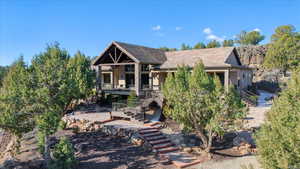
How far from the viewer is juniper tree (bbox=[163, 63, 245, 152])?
10.2m

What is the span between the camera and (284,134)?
577 cm

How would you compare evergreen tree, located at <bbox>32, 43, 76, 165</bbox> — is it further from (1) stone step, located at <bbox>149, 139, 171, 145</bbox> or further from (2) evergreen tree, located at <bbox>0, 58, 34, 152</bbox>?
(1) stone step, located at <bbox>149, 139, 171, 145</bbox>

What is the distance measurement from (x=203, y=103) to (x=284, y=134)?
5.21m

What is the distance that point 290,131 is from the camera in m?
5.64

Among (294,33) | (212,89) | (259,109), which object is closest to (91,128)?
(212,89)

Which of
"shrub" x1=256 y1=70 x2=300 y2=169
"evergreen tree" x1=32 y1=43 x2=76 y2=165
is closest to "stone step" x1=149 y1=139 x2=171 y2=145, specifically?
"evergreen tree" x1=32 y1=43 x2=76 y2=165

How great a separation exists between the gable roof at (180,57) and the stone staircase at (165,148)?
7.59 metres

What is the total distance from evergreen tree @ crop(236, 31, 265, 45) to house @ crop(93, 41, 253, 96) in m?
62.6

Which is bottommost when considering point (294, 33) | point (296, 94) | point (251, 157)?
point (251, 157)

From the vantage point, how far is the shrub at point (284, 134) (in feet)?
18.3

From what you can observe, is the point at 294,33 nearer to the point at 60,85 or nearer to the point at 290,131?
the point at 290,131

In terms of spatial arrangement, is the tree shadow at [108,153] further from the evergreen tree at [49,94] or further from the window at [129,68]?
the window at [129,68]

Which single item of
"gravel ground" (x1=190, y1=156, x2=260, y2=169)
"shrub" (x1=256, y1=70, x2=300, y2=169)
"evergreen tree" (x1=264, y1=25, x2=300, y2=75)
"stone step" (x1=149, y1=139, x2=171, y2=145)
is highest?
"evergreen tree" (x1=264, y1=25, x2=300, y2=75)

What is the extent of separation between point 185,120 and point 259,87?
28.1m
